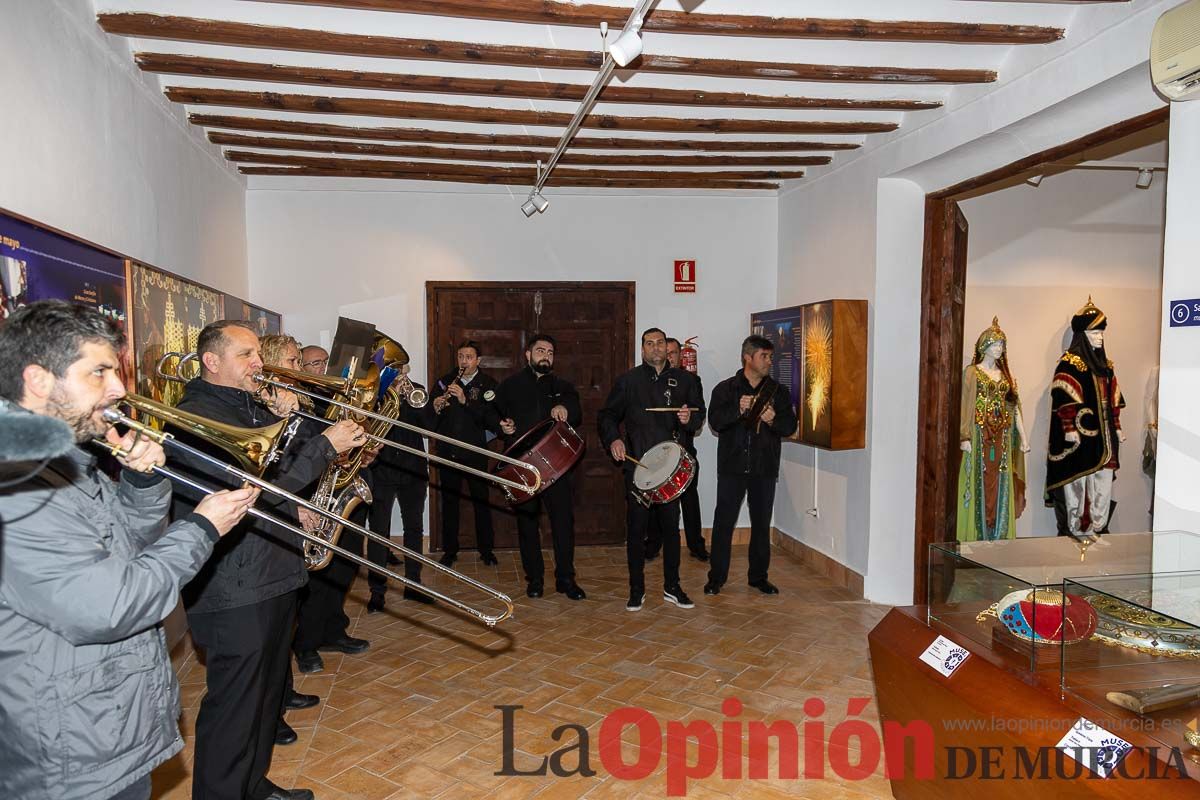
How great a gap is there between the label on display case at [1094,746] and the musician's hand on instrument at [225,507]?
2090 millimetres

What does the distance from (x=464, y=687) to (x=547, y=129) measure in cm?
357

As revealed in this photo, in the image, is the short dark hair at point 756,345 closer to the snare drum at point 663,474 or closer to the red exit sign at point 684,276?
the snare drum at point 663,474

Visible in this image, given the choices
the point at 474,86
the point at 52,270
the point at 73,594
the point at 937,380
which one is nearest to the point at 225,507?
the point at 73,594

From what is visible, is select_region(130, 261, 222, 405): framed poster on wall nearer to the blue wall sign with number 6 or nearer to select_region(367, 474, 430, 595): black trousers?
select_region(367, 474, 430, 595): black trousers

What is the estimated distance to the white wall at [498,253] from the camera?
680 centimetres

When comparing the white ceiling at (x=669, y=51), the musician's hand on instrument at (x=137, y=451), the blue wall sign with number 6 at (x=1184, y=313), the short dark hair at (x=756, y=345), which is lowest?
the musician's hand on instrument at (x=137, y=451)

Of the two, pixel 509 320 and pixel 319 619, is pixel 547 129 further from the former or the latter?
pixel 319 619

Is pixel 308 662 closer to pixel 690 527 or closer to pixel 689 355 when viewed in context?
pixel 690 527

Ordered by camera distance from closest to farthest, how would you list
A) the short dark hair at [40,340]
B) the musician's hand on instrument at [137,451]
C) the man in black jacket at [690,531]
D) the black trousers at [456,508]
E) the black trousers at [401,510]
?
the short dark hair at [40,340]
the musician's hand on instrument at [137,451]
the black trousers at [401,510]
the black trousers at [456,508]
the man in black jacket at [690,531]

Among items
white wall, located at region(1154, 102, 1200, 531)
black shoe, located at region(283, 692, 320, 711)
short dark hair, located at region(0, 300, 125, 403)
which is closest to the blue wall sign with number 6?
white wall, located at region(1154, 102, 1200, 531)

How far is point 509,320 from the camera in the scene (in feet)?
23.1

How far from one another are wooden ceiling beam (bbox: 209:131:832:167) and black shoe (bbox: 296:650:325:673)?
347cm

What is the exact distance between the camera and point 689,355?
7.14 m

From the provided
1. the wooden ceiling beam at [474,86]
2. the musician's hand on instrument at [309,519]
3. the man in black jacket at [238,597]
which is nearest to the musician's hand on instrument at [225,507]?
the man in black jacket at [238,597]
